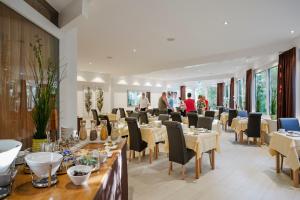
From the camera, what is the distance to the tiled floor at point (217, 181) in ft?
10.4

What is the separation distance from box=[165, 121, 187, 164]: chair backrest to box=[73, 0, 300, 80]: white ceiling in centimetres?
186

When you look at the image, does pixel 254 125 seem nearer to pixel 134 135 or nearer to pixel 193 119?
pixel 193 119

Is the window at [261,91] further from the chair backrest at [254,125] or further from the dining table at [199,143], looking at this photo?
the dining table at [199,143]

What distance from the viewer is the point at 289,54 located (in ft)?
17.7

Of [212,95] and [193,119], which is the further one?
[212,95]

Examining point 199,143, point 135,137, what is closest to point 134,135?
point 135,137

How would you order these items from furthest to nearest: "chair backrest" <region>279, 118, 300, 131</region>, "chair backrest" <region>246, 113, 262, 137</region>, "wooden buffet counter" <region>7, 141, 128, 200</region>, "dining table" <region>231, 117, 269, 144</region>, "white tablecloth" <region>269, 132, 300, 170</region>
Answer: "dining table" <region>231, 117, 269, 144</region>, "chair backrest" <region>246, 113, 262, 137</region>, "chair backrest" <region>279, 118, 300, 131</region>, "white tablecloth" <region>269, 132, 300, 170</region>, "wooden buffet counter" <region>7, 141, 128, 200</region>

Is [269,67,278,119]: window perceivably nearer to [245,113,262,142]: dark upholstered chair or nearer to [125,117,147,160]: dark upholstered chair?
[245,113,262,142]: dark upholstered chair

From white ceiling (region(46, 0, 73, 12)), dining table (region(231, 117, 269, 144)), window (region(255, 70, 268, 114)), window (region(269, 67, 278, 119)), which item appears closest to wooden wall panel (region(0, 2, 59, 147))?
white ceiling (region(46, 0, 73, 12))

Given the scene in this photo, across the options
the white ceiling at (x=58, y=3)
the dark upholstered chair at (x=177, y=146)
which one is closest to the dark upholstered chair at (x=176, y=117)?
the dark upholstered chair at (x=177, y=146)

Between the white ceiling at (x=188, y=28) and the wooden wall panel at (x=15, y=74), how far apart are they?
3.18 ft

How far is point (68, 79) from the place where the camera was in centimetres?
372

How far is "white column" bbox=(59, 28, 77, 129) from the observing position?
11.8ft

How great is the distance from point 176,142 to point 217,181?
923 mm
